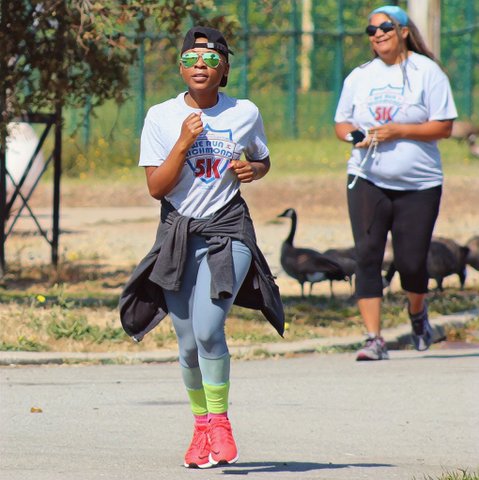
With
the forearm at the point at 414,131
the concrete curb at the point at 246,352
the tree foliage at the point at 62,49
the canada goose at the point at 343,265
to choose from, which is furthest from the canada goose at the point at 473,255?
the forearm at the point at 414,131

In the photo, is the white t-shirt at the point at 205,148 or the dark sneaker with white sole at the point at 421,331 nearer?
the white t-shirt at the point at 205,148

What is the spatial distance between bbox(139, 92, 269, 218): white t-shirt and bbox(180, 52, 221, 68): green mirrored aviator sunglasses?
176 millimetres

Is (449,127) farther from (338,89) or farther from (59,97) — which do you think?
(338,89)

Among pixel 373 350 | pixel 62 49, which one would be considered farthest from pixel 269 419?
pixel 62 49

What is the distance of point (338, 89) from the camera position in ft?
97.6

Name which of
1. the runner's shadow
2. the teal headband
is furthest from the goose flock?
the runner's shadow

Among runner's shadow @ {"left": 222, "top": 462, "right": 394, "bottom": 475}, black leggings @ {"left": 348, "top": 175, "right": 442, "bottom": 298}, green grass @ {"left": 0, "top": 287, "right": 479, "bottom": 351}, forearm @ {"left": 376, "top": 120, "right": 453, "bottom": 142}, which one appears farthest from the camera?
green grass @ {"left": 0, "top": 287, "right": 479, "bottom": 351}

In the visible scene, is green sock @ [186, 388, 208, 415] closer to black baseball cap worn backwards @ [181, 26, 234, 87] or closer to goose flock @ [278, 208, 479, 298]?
black baseball cap worn backwards @ [181, 26, 234, 87]

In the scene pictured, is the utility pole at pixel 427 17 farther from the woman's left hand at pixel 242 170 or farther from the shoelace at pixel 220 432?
the shoelace at pixel 220 432

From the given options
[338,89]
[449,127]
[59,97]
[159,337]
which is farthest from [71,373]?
[338,89]

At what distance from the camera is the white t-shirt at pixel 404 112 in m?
8.83

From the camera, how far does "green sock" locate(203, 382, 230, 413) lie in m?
5.99

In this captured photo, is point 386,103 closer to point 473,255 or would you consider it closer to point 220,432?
point 220,432

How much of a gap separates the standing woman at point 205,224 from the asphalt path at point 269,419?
388 millimetres
